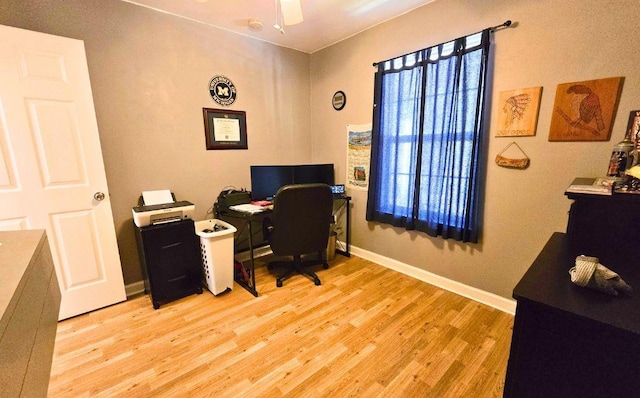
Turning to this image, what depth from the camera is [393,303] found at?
2154 millimetres

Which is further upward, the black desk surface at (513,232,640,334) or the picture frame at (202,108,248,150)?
the picture frame at (202,108,248,150)

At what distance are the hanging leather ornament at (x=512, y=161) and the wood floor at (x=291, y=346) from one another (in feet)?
3.72

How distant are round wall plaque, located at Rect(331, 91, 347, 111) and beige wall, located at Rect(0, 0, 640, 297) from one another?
63mm

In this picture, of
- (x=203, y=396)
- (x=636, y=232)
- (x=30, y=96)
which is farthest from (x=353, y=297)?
(x=30, y=96)

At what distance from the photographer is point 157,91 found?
2.29 meters

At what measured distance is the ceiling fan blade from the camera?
59.1 inches

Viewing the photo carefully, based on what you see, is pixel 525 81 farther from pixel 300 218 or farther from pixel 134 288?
pixel 134 288

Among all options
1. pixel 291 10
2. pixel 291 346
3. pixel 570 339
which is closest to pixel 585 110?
pixel 570 339

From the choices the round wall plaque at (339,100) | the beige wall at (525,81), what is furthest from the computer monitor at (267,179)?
the beige wall at (525,81)

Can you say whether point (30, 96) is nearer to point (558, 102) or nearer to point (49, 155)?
point (49, 155)

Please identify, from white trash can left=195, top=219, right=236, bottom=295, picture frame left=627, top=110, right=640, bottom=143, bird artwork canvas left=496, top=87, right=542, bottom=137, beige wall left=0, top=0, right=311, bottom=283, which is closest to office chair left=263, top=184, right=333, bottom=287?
white trash can left=195, top=219, right=236, bottom=295

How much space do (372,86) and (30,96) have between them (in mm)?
2691

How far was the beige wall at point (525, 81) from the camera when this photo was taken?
148 cm

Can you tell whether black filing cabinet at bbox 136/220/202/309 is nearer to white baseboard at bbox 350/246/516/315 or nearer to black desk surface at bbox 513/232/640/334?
white baseboard at bbox 350/246/516/315
